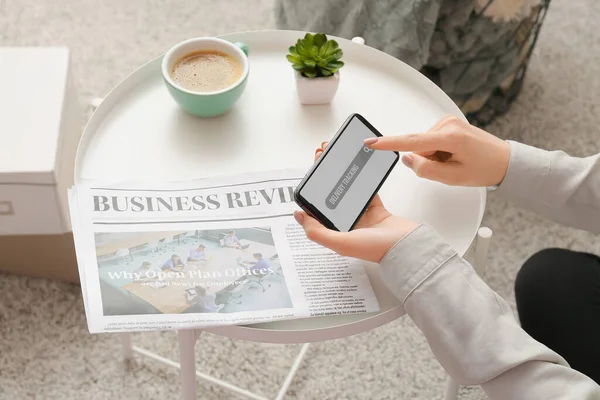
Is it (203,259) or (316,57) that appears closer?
(203,259)

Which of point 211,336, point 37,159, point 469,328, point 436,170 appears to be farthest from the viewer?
point 211,336

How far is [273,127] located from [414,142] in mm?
191

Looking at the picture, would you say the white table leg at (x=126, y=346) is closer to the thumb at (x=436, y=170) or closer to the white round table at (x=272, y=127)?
the white round table at (x=272, y=127)

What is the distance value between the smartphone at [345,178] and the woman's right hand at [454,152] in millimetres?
17

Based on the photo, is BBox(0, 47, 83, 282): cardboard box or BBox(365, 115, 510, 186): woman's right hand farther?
BBox(0, 47, 83, 282): cardboard box

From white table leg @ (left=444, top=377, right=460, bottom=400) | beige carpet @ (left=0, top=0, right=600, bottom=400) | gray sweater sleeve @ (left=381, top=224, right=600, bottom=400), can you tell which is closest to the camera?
gray sweater sleeve @ (left=381, top=224, right=600, bottom=400)

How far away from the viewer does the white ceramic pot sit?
891 millimetres

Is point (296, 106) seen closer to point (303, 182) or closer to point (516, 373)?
point (303, 182)

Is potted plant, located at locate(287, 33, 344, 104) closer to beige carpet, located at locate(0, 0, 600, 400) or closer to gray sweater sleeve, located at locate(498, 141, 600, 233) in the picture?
gray sweater sleeve, located at locate(498, 141, 600, 233)

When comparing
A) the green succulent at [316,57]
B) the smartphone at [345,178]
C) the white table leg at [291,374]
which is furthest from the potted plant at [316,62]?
the white table leg at [291,374]

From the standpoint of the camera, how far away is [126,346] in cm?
112

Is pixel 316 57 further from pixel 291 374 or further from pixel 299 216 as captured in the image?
pixel 291 374

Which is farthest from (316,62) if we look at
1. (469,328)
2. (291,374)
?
(291,374)

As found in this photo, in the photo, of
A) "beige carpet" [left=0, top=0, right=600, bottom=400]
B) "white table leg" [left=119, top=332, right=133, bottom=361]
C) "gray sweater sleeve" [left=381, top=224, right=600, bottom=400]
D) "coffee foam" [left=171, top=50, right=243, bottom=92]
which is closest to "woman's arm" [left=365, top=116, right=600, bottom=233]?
"gray sweater sleeve" [left=381, top=224, right=600, bottom=400]
